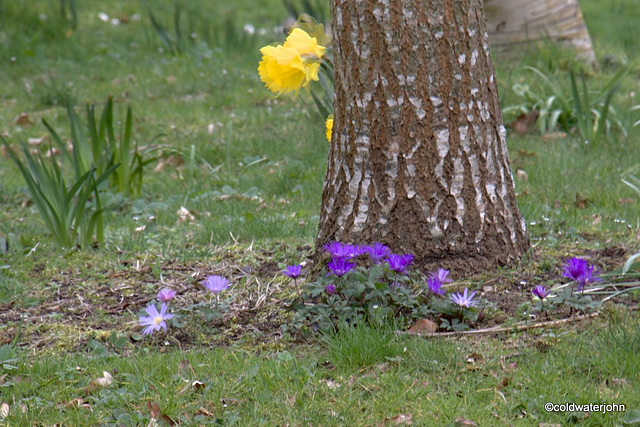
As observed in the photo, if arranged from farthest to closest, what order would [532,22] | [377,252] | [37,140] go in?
1. [532,22]
2. [37,140]
3. [377,252]

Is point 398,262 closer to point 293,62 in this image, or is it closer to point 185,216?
point 293,62

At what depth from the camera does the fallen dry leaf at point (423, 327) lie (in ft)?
8.39

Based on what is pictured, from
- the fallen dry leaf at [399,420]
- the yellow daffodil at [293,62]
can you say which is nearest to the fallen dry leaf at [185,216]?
the yellow daffodil at [293,62]

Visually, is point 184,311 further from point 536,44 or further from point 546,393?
point 536,44

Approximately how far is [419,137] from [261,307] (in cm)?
91

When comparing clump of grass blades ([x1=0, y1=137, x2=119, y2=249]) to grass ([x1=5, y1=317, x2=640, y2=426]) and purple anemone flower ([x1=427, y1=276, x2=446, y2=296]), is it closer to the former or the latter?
grass ([x1=5, y1=317, x2=640, y2=426])

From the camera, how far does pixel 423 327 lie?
8.41 ft

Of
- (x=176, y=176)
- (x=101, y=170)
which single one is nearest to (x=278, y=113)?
(x=176, y=176)

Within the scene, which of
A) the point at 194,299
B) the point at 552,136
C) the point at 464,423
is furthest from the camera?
the point at 552,136

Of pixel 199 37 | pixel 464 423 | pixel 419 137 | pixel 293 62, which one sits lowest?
pixel 464 423

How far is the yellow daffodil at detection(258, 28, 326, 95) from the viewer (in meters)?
2.94

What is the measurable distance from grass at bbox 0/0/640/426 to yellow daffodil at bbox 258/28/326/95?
0.83m

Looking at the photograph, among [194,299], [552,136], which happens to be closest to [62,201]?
[194,299]

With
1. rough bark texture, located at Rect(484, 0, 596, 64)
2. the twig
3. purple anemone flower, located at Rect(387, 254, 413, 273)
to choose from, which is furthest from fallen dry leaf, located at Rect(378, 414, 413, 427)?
rough bark texture, located at Rect(484, 0, 596, 64)
